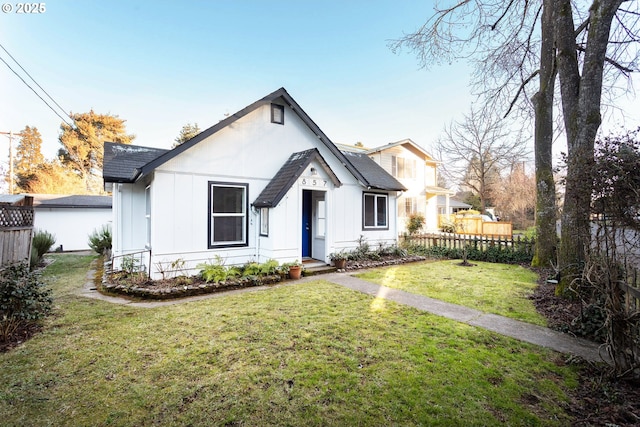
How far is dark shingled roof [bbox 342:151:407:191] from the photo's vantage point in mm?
12188

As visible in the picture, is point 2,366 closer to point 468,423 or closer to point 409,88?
point 468,423

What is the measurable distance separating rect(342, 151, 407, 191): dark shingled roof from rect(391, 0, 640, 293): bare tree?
4779 mm

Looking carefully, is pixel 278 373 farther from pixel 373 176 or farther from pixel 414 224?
pixel 414 224

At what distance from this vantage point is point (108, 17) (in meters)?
11.0

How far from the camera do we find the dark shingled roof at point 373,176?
12188 mm

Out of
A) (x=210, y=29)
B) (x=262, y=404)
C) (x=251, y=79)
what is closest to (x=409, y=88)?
(x=251, y=79)

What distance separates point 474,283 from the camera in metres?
7.93

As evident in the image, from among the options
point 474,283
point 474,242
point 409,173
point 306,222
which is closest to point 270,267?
point 306,222

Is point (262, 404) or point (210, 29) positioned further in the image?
point (210, 29)

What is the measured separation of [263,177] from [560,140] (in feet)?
46.5

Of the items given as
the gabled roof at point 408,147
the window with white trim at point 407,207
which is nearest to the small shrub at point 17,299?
the gabled roof at point 408,147

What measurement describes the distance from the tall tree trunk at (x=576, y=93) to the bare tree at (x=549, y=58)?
0.05 feet

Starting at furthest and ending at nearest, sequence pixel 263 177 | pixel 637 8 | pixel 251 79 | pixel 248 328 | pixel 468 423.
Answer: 1. pixel 251 79
2. pixel 263 177
3. pixel 637 8
4. pixel 248 328
5. pixel 468 423
